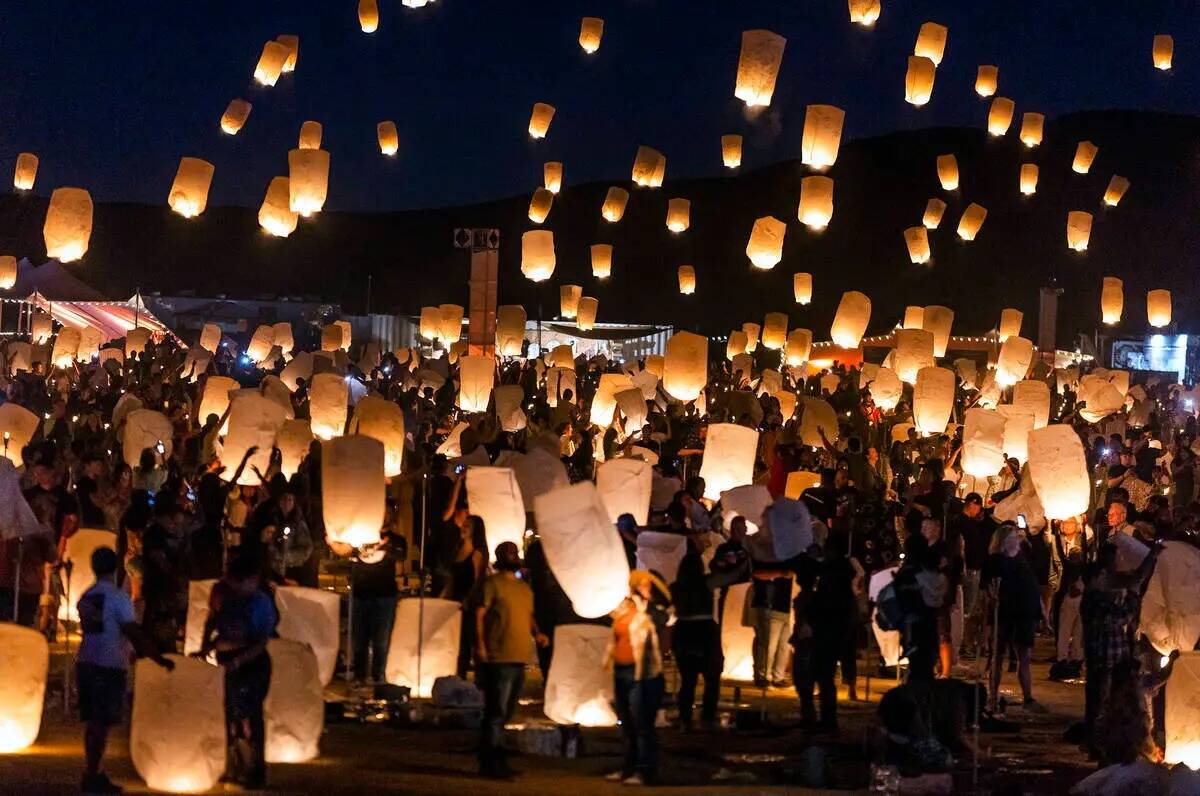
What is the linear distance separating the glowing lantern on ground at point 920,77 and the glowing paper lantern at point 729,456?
14.1 m

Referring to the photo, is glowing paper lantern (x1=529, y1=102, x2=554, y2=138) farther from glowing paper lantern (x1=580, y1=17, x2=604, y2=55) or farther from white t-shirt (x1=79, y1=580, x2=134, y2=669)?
white t-shirt (x1=79, y1=580, x2=134, y2=669)

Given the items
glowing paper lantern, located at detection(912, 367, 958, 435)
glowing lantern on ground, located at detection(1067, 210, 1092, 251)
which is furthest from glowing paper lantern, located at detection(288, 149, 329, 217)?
glowing lantern on ground, located at detection(1067, 210, 1092, 251)

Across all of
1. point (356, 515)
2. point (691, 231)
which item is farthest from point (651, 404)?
point (691, 231)

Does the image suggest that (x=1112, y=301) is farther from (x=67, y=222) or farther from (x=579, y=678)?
(x=579, y=678)

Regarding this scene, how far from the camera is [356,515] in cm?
1303

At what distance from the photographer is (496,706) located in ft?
34.9

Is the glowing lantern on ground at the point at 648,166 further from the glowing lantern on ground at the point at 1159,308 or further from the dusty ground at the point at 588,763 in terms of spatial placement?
the dusty ground at the point at 588,763

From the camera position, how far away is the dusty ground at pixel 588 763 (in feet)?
33.1

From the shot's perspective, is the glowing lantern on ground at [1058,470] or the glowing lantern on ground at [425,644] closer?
the glowing lantern on ground at [425,644]

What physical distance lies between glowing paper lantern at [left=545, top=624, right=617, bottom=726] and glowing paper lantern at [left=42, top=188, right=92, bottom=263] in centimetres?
1481

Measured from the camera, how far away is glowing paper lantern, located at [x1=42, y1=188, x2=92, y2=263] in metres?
24.5

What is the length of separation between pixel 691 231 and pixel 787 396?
5094cm

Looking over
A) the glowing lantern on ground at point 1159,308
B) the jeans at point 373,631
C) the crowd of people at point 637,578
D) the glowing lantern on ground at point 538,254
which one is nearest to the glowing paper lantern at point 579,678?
the crowd of people at point 637,578

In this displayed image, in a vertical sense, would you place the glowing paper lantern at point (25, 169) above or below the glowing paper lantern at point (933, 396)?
above
